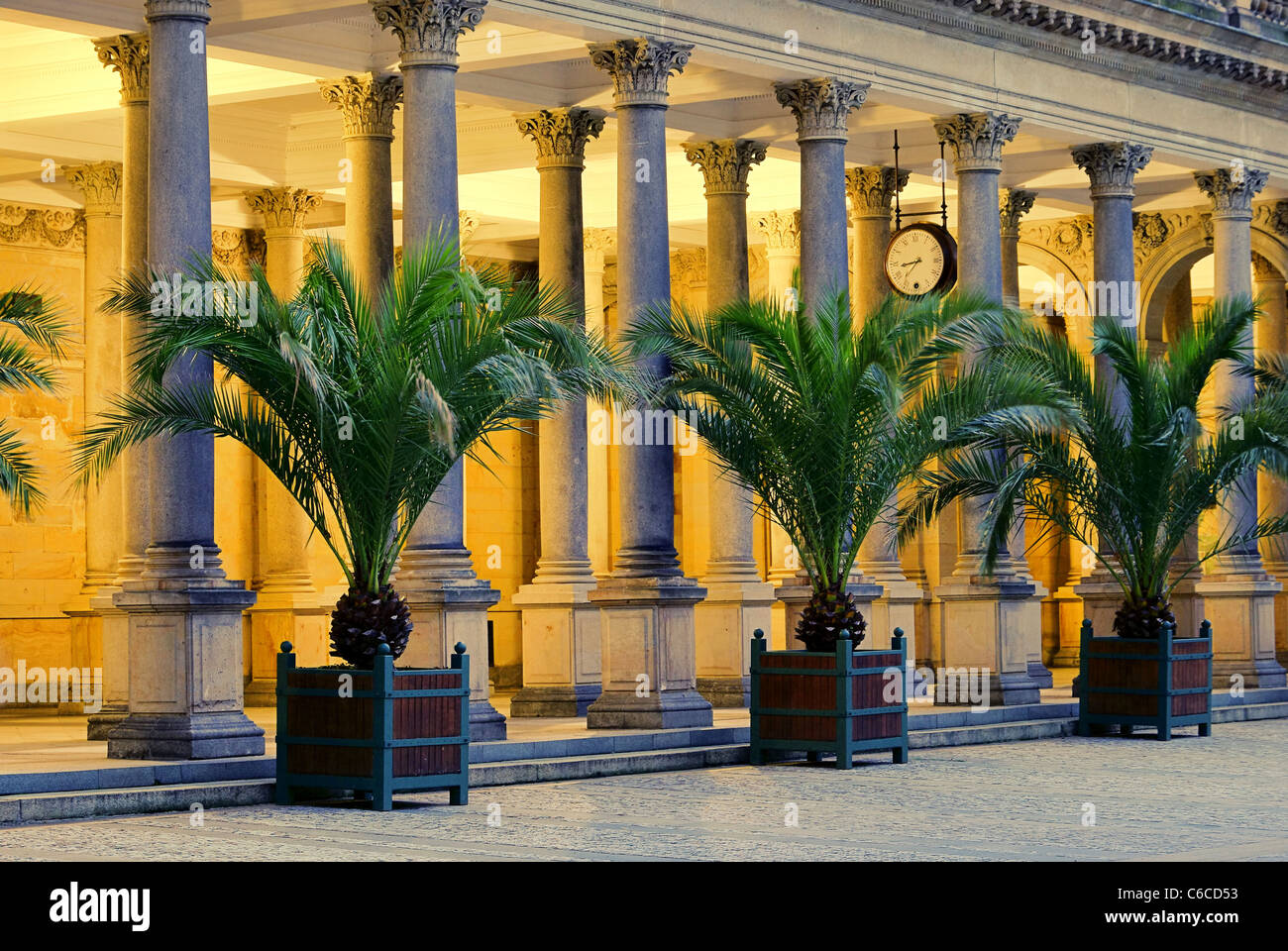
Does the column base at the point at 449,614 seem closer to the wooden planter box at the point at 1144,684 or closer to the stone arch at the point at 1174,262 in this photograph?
the wooden planter box at the point at 1144,684

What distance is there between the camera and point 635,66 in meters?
24.0

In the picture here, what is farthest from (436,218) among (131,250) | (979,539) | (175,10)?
(979,539)

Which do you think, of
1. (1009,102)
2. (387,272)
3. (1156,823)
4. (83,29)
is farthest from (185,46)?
(1009,102)

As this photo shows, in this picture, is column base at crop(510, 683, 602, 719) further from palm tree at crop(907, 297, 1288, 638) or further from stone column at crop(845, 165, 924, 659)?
stone column at crop(845, 165, 924, 659)

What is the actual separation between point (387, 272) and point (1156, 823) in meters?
11.9

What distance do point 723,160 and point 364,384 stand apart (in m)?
12.3

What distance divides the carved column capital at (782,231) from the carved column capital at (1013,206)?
10.7 ft

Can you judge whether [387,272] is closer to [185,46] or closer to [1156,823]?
[185,46]

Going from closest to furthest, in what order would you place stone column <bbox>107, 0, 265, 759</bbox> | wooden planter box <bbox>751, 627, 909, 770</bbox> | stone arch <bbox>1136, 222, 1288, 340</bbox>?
stone column <bbox>107, 0, 265, 759</bbox> → wooden planter box <bbox>751, 627, 909, 770</bbox> → stone arch <bbox>1136, 222, 1288, 340</bbox>

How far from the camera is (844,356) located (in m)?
22.2

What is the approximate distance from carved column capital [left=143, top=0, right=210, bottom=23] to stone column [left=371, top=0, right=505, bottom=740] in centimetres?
225

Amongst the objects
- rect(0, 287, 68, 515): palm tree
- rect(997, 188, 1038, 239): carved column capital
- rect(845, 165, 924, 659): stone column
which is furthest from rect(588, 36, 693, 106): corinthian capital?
rect(997, 188, 1038, 239): carved column capital

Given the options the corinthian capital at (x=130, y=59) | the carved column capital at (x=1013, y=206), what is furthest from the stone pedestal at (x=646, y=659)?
the carved column capital at (x=1013, y=206)

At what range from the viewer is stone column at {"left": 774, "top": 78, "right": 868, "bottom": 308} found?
26.2 meters
